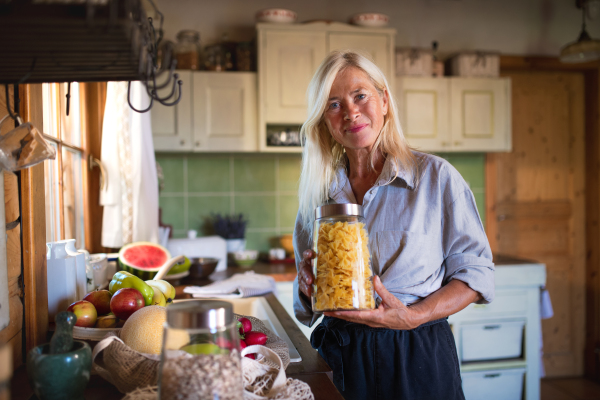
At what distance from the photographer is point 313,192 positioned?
1389 mm

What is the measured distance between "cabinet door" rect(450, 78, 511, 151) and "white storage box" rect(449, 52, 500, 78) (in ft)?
0.16

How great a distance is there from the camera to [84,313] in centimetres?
108

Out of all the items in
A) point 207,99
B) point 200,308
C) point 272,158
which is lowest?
point 200,308

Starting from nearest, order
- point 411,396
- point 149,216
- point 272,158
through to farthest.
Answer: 1. point 411,396
2. point 149,216
3. point 272,158

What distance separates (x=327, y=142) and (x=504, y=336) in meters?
1.96

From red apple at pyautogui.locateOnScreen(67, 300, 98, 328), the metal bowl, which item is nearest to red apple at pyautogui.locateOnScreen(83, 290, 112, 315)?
red apple at pyautogui.locateOnScreen(67, 300, 98, 328)

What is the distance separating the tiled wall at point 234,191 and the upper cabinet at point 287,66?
40cm

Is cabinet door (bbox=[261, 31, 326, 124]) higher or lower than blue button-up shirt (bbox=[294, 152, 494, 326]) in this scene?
higher

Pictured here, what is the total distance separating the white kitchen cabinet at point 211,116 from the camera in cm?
280

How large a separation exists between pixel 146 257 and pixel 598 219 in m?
3.26

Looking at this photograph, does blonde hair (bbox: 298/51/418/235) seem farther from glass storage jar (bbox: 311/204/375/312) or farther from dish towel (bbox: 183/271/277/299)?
dish towel (bbox: 183/271/277/299)

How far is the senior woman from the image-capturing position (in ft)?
3.84

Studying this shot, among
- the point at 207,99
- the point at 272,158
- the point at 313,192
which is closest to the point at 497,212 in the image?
the point at 272,158

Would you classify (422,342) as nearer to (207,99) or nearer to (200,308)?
(200,308)
